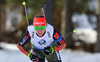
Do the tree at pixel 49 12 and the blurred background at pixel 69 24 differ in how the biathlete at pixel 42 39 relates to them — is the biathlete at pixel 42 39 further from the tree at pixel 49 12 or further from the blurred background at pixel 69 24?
the tree at pixel 49 12

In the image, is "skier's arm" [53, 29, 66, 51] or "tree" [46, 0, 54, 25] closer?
"skier's arm" [53, 29, 66, 51]

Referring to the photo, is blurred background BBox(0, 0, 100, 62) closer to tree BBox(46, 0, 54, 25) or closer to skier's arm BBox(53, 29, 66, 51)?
tree BBox(46, 0, 54, 25)

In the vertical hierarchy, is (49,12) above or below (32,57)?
above

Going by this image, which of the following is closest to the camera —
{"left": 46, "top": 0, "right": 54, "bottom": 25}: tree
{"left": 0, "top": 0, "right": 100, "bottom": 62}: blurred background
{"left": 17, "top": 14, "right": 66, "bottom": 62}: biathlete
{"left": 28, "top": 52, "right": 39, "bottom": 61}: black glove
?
{"left": 17, "top": 14, "right": 66, "bottom": 62}: biathlete

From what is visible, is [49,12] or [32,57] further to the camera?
[49,12]

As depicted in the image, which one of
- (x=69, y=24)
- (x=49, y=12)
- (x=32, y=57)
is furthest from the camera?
(x=69, y=24)

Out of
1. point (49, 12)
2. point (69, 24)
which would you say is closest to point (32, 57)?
point (49, 12)

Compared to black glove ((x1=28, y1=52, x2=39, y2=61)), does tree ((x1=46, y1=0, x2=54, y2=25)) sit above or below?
above

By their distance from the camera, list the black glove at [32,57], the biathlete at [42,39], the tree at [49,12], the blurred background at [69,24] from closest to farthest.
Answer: the biathlete at [42,39] < the black glove at [32,57] < the blurred background at [69,24] < the tree at [49,12]

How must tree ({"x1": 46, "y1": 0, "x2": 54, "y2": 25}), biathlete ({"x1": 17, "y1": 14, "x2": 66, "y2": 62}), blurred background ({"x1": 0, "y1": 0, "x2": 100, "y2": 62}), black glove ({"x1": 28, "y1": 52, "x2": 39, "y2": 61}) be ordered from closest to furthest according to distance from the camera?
biathlete ({"x1": 17, "y1": 14, "x2": 66, "y2": 62}) < black glove ({"x1": 28, "y1": 52, "x2": 39, "y2": 61}) < blurred background ({"x1": 0, "y1": 0, "x2": 100, "y2": 62}) < tree ({"x1": 46, "y1": 0, "x2": 54, "y2": 25})

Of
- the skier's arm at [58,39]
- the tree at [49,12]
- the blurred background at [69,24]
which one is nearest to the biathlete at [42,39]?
the skier's arm at [58,39]

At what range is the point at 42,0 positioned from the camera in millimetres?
10945

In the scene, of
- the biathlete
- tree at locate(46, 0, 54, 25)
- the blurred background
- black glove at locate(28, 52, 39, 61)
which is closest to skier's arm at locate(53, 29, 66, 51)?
the biathlete

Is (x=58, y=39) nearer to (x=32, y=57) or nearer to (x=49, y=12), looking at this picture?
(x=32, y=57)
